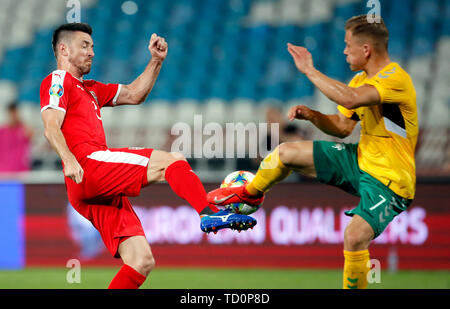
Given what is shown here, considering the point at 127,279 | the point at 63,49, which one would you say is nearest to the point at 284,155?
the point at 127,279

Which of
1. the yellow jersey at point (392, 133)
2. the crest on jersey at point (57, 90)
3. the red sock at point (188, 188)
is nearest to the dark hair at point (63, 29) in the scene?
the crest on jersey at point (57, 90)

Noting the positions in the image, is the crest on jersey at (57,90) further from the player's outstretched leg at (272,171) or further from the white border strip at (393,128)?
the white border strip at (393,128)

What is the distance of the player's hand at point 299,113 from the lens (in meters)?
4.48

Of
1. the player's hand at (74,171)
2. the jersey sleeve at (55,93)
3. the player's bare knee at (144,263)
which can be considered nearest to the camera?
the player's hand at (74,171)

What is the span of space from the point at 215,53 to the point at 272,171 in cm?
724

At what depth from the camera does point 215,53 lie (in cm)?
1141

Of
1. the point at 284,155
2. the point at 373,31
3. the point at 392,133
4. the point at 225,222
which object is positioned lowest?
the point at 225,222

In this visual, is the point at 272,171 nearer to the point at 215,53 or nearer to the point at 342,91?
the point at 342,91

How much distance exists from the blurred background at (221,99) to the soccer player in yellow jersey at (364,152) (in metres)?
3.55

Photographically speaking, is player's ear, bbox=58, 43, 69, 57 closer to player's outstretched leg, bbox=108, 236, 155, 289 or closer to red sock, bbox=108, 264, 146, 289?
player's outstretched leg, bbox=108, 236, 155, 289

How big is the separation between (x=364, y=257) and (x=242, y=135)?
16.7ft

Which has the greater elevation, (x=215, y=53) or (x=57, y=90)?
(x=215, y=53)

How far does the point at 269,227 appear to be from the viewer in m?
8.10
